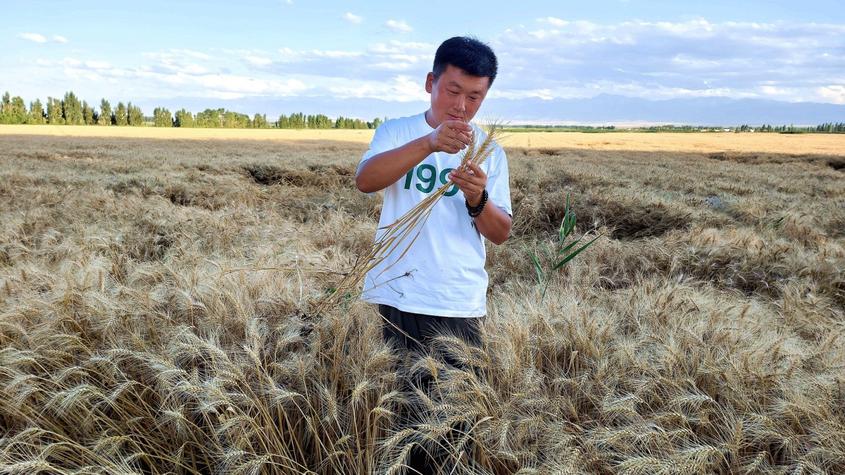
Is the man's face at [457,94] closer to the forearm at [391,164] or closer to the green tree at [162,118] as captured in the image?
the forearm at [391,164]

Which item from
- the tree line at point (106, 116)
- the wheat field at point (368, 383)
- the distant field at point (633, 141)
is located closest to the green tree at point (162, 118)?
the tree line at point (106, 116)

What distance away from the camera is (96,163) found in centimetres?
1430

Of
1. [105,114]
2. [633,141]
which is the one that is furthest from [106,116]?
[633,141]

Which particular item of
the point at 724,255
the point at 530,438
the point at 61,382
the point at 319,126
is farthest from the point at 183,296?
the point at 319,126

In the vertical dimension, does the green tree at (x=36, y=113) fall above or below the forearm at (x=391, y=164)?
above

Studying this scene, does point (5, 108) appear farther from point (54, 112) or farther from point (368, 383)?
point (368, 383)

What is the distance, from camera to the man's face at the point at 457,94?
1.88 meters

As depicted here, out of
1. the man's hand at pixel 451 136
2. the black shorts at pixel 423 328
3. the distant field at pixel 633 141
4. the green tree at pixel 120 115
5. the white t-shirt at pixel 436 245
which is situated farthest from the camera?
the green tree at pixel 120 115

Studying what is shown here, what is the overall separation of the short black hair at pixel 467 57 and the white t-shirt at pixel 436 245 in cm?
22

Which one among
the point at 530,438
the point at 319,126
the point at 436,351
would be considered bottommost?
the point at 530,438

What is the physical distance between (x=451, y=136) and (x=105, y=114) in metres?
90.2

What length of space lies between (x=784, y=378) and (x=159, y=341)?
2521 mm

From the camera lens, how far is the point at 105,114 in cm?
7794

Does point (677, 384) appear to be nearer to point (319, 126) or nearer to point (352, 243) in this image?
point (352, 243)
